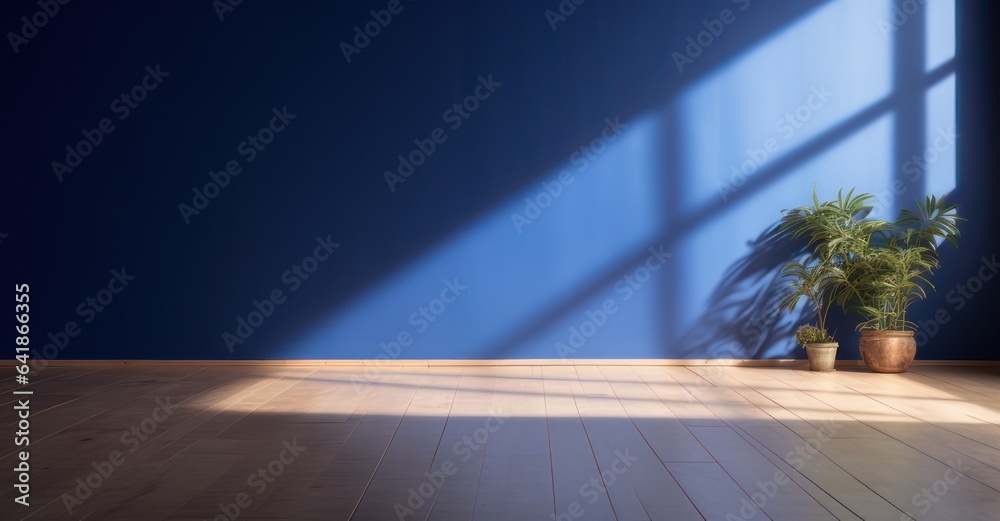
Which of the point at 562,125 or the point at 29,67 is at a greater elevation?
the point at 29,67

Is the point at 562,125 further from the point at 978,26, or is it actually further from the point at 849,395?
the point at 978,26

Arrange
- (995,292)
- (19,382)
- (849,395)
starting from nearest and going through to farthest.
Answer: (849,395) → (19,382) → (995,292)

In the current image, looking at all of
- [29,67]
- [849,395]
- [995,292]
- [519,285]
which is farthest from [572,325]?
[29,67]

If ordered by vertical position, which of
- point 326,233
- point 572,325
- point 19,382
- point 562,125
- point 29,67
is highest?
point 29,67

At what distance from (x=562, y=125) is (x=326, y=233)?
1.78 metres

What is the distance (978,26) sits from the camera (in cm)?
516
